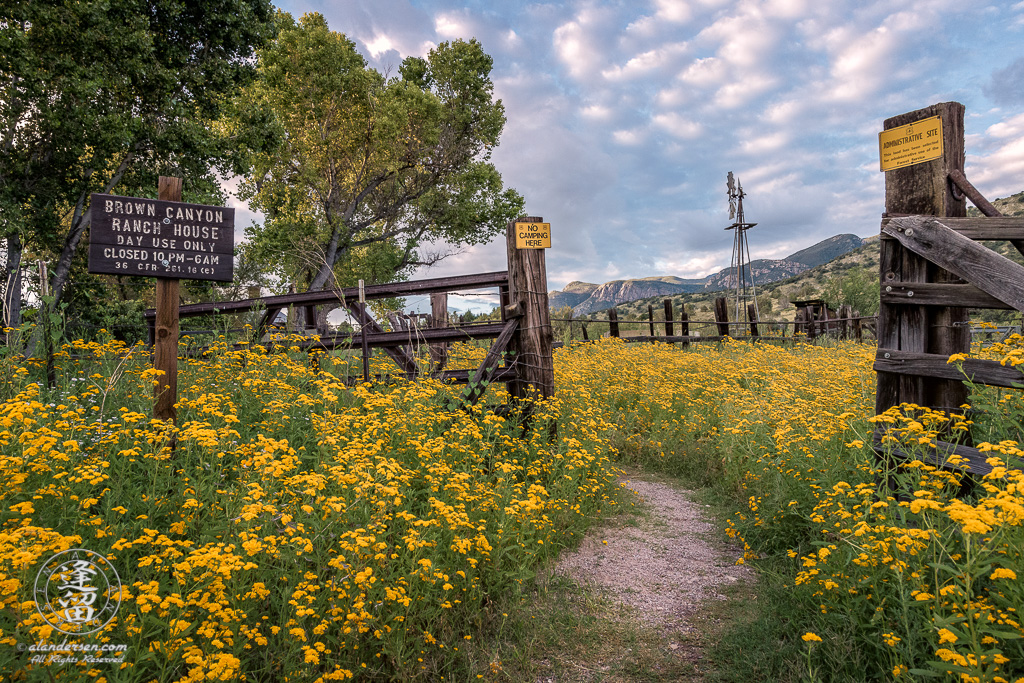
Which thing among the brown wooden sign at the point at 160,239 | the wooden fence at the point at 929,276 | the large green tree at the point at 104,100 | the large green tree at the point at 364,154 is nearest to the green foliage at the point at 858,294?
the large green tree at the point at 364,154

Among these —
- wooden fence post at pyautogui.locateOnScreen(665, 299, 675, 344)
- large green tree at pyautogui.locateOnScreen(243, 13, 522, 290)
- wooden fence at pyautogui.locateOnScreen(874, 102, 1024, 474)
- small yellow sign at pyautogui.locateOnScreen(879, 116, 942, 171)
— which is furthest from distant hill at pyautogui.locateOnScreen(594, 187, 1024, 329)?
wooden fence at pyautogui.locateOnScreen(874, 102, 1024, 474)

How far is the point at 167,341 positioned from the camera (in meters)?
4.30

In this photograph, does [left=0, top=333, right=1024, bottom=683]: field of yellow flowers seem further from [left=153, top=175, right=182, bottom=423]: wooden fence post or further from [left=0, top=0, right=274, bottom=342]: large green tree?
[left=0, top=0, right=274, bottom=342]: large green tree

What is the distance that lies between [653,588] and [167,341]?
4.49m

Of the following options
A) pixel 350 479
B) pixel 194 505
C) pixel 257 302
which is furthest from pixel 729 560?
pixel 257 302

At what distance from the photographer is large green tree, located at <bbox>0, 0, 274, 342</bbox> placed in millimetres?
10992

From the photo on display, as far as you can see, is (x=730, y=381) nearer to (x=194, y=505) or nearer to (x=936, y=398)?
(x=936, y=398)

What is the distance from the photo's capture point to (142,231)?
4156 mm

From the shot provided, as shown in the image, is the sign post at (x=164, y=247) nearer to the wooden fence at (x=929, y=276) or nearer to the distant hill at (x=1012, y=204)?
the wooden fence at (x=929, y=276)

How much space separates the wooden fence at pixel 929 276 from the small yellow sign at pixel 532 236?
10.9 ft

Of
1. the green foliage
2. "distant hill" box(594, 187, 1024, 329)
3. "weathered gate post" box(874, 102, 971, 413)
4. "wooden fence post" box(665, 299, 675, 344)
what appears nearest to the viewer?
"weathered gate post" box(874, 102, 971, 413)

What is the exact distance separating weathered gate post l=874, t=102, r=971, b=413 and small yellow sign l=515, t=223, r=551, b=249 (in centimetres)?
333

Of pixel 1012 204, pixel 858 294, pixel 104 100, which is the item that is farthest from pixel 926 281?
pixel 1012 204

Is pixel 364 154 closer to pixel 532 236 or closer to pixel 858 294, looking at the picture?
pixel 532 236
